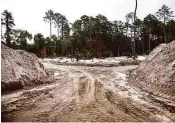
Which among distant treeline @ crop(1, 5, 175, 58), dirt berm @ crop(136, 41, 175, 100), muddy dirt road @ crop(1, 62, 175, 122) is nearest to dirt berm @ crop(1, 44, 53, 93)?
muddy dirt road @ crop(1, 62, 175, 122)

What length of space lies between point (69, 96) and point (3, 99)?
8.21 ft

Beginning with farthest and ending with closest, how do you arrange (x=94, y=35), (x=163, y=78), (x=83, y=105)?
(x=94, y=35)
(x=163, y=78)
(x=83, y=105)

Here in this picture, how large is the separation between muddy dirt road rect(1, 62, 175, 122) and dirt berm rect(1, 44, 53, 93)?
0.53 meters

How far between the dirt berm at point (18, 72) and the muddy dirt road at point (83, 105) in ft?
1.74

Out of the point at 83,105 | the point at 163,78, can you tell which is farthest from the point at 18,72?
the point at 163,78

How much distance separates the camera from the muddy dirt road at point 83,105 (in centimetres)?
712

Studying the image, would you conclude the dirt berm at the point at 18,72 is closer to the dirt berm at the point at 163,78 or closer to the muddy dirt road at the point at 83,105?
the muddy dirt road at the point at 83,105

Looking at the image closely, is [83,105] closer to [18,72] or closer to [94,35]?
[18,72]

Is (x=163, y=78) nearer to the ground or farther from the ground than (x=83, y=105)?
farther from the ground

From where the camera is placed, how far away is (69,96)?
9.38 m

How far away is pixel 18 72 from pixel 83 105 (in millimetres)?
4293

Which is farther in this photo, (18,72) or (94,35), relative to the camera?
(94,35)

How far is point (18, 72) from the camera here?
10914mm

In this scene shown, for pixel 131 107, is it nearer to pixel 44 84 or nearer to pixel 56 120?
pixel 56 120
